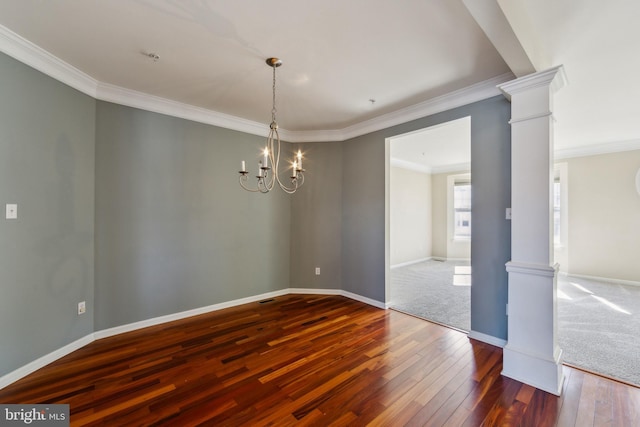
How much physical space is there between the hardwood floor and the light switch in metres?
1.31

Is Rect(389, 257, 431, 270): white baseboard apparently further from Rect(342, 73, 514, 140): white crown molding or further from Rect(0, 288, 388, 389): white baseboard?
Rect(342, 73, 514, 140): white crown molding

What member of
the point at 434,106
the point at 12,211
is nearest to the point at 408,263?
the point at 434,106

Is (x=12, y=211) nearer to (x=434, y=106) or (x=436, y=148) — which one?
(x=434, y=106)

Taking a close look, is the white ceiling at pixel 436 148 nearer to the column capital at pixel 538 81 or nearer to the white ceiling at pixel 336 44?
the column capital at pixel 538 81

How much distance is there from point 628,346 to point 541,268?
170 cm

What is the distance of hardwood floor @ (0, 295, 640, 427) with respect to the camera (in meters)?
1.68

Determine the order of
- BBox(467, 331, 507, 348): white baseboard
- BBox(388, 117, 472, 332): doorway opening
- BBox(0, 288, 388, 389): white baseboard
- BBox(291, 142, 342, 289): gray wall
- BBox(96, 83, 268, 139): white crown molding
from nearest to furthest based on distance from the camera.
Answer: BBox(0, 288, 388, 389): white baseboard
BBox(467, 331, 507, 348): white baseboard
BBox(96, 83, 268, 139): white crown molding
BBox(291, 142, 342, 289): gray wall
BBox(388, 117, 472, 332): doorway opening

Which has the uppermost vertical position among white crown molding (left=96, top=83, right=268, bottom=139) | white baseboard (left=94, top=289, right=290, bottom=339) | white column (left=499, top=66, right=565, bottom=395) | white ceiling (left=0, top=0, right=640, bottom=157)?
white ceiling (left=0, top=0, right=640, bottom=157)

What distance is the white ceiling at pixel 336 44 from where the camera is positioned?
172 centimetres

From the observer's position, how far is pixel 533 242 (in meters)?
2.06

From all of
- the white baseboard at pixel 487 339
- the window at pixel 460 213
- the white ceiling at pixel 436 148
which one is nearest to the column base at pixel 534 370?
the white baseboard at pixel 487 339

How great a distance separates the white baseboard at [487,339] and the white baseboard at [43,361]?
4020 mm

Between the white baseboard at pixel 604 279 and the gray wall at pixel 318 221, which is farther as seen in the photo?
the white baseboard at pixel 604 279

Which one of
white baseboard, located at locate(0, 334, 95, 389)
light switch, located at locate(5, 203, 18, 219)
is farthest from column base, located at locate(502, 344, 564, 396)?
light switch, located at locate(5, 203, 18, 219)
